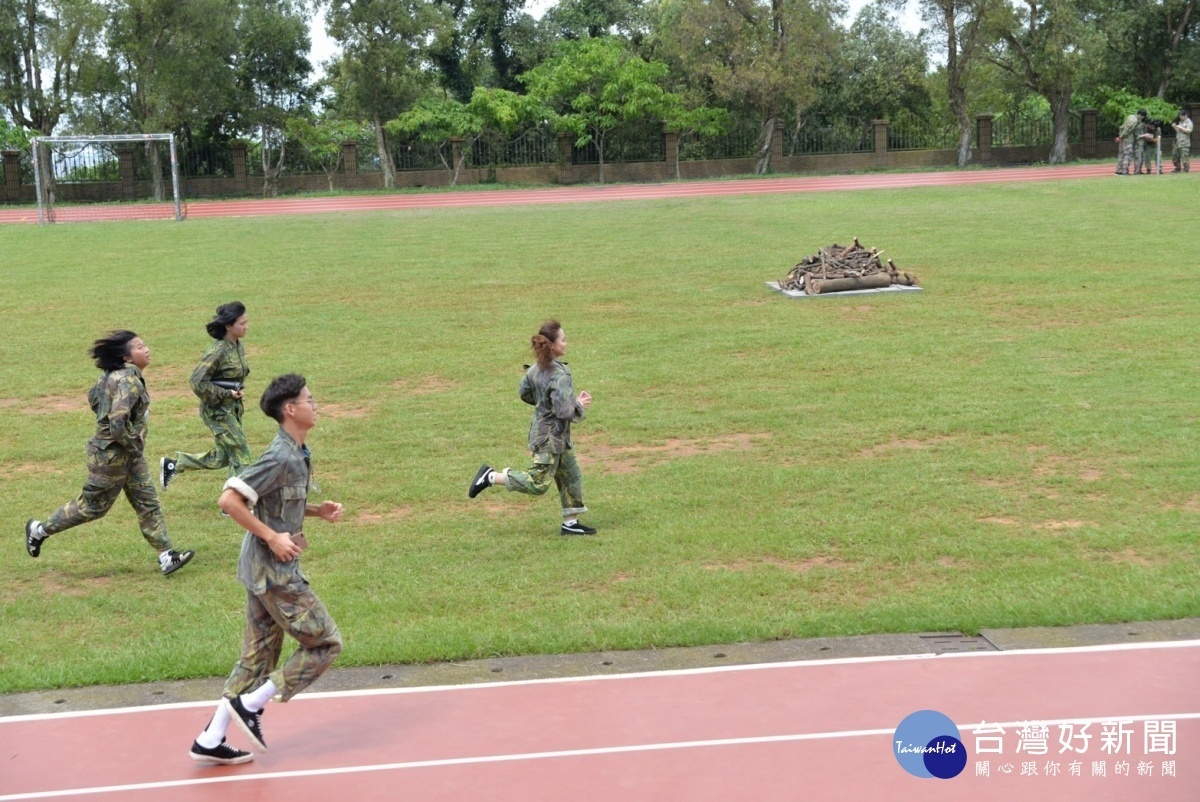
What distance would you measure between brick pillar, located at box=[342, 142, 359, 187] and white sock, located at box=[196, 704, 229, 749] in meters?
46.2

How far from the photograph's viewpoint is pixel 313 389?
647 inches

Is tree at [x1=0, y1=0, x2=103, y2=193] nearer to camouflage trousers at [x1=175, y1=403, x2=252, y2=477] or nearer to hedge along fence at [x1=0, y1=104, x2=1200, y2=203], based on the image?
hedge along fence at [x1=0, y1=104, x2=1200, y2=203]

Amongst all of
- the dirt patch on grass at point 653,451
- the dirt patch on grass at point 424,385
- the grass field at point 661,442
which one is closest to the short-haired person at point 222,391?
the grass field at point 661,442

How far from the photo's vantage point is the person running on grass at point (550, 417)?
33.1ft

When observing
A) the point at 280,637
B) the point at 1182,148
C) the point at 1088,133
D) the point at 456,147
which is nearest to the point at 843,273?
the point at 280,637

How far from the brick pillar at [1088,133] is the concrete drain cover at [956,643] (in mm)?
46702

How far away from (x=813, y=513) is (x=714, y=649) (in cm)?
294

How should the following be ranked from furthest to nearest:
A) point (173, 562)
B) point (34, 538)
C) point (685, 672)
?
point (34, 538) → point (173, 562) → point (685, 672)

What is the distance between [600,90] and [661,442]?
129ft

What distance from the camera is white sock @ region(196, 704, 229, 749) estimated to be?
6680 mm

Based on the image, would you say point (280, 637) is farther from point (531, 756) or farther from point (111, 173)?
point (111, 173)

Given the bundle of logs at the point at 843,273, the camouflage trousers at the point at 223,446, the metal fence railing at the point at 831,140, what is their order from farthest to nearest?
the metal fence railing at the point at 831,140, the bundle of logs at the point at 843,273, the camouflage trousers at the point at 223,446

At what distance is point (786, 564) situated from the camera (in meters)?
9.84

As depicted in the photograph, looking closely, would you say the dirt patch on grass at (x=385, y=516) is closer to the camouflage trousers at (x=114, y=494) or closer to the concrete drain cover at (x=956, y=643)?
the camouflage trousers at (x=114, y=494)
